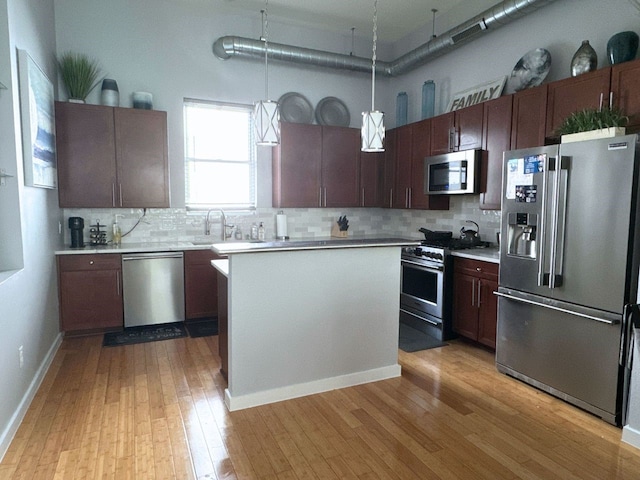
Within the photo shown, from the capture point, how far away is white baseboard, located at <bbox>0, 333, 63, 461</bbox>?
2.31 metres

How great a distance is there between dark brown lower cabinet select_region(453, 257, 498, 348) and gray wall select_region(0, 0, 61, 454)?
3.65m

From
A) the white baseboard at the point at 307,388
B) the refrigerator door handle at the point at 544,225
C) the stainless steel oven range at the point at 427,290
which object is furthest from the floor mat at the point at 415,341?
the refrigerator door handle at the point at 544,225

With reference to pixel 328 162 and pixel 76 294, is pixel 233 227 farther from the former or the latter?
pixel 76 294

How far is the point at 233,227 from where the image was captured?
520 cm

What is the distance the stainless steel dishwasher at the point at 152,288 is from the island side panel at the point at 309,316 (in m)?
1.97

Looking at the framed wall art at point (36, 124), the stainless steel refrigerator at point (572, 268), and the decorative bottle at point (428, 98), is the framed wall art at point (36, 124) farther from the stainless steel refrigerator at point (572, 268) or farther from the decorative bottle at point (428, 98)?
the decorative bottle at point (428, 98)

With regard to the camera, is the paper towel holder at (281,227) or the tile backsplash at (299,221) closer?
the tile backsplash at (299,221)

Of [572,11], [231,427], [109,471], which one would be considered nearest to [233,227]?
[231,427]

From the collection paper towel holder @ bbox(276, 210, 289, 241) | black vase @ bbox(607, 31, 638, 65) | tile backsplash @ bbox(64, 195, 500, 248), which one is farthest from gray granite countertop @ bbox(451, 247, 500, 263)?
paper towel holder @ bbox(276, 210, 289, 241)

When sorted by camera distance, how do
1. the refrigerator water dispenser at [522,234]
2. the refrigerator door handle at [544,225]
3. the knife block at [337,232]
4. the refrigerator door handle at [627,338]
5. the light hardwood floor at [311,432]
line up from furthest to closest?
the knife block at [337,232] → the refrigerator water dispenser at [522,234] → the refrigerator door handle at [544,225] → the refrigerator door handle at [627,338] → the light hardwood floor at [311,432]

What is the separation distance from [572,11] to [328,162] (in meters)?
2.93

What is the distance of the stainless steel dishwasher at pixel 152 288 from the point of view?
4.31 meters

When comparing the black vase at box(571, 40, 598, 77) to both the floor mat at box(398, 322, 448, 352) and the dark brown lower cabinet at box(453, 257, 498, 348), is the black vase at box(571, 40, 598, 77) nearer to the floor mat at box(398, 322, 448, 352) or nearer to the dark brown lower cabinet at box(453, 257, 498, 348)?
the dark brown lower cabinet at box(453, 257, 498, 348)

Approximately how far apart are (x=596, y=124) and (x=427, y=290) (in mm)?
2235
